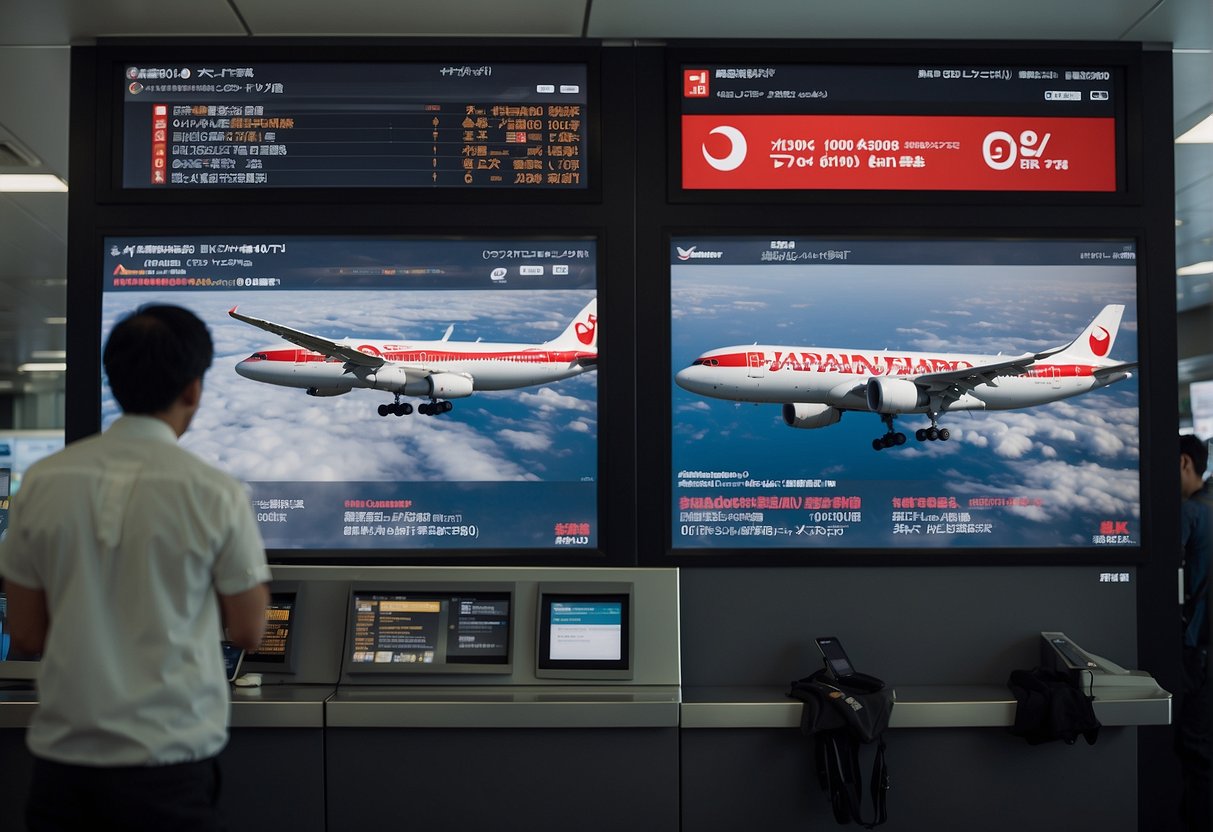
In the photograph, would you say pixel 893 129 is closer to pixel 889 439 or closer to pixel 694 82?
pixel 694 82

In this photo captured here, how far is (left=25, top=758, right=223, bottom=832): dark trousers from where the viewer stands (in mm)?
1626

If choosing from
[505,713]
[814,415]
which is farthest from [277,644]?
[814,415]

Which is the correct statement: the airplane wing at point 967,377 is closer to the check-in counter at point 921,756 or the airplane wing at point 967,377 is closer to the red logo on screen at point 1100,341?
the red logo on screen at point 1100,341

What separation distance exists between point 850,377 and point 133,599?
2269mm

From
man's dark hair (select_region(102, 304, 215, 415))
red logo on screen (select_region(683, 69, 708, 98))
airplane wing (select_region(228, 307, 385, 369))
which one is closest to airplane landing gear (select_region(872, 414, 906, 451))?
red logo on screen (select_region(683, 69, 708, 98))

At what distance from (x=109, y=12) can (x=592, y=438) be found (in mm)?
2087

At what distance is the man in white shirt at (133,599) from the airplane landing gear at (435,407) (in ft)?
4.66

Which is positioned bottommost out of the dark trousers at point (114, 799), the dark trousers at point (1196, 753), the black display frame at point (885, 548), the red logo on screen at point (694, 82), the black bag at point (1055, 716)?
the dark trousers at point (1196, 753)

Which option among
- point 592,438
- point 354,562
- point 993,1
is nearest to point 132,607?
point 354,562

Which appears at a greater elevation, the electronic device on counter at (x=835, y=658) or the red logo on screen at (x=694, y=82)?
the red logo on screen at (x=694, y=82)


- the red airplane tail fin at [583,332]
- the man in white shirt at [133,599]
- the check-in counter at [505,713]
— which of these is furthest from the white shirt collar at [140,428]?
the red airplane tail fin at [583,332]

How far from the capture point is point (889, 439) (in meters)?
3.15

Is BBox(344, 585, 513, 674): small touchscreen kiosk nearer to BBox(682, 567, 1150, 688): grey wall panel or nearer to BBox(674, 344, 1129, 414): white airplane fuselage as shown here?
BBox(682, 567, 1150, 688): grey wall panel

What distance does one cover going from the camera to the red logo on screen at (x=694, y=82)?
3.23m
